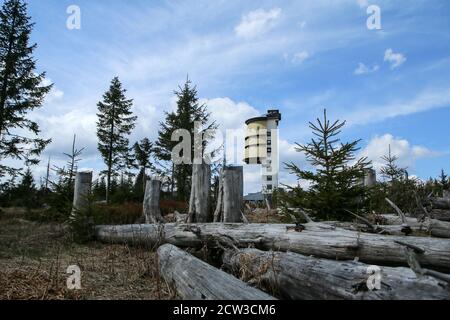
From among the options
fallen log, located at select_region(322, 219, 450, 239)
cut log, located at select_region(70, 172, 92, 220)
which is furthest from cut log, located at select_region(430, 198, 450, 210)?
cut log, located at select_region(70, 172, 92, 220)

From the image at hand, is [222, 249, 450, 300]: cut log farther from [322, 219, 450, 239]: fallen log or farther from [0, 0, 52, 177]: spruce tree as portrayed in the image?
[0, 0, 52, 177]: spruce tree

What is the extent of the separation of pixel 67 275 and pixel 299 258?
3.50m

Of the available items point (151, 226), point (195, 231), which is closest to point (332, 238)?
point (195, 231)

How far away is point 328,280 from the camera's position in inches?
149

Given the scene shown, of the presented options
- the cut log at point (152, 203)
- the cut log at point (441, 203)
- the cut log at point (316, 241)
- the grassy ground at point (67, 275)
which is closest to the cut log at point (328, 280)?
the cut log at point (316, 241)

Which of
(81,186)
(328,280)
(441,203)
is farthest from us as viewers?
(81,186)

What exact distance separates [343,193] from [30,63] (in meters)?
22.1

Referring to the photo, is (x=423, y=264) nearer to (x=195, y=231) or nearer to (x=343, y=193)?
(x=343, y=193)

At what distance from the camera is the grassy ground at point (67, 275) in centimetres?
484

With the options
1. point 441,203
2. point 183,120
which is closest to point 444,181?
point 441,203

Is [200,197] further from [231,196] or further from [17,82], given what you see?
[17,82]

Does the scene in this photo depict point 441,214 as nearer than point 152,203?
Yes

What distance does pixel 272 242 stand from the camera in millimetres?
6398

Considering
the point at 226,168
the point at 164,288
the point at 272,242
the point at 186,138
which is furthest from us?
the point at 186,138
